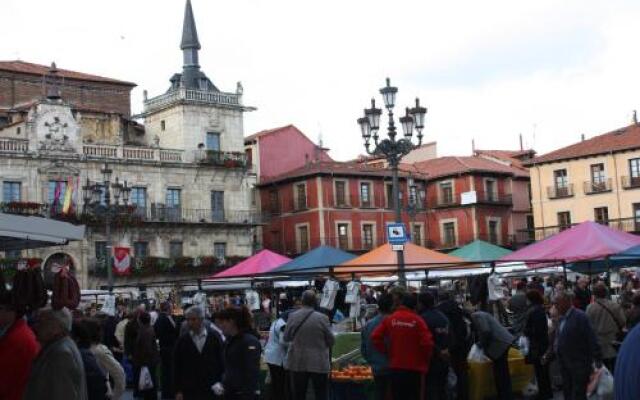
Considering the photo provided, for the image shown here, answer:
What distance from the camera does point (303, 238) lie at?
56281 mm

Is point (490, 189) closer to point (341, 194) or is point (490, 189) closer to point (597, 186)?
point (597, 186)

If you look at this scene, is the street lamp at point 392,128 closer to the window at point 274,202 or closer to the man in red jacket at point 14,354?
the man in red jacket at point 14,354

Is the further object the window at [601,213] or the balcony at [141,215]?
the window at [601,213]

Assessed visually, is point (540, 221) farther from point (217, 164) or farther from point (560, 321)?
point (560, 321)

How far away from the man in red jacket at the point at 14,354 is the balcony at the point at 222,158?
44836 mm

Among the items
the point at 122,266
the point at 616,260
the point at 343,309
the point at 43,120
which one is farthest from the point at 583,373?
the point at 43,120

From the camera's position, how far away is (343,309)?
23141 millimetres

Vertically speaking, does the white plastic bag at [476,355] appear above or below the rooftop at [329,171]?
below

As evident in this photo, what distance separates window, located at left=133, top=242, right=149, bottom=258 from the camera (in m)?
47.8

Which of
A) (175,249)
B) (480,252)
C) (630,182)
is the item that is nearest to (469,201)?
(630,182)

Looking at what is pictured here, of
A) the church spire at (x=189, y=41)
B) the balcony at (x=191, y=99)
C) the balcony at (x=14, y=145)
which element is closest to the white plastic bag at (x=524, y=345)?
the balcony at (x=14, y=145)

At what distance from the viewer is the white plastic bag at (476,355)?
1258 cm

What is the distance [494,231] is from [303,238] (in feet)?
42.6

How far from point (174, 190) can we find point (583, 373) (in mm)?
41350
